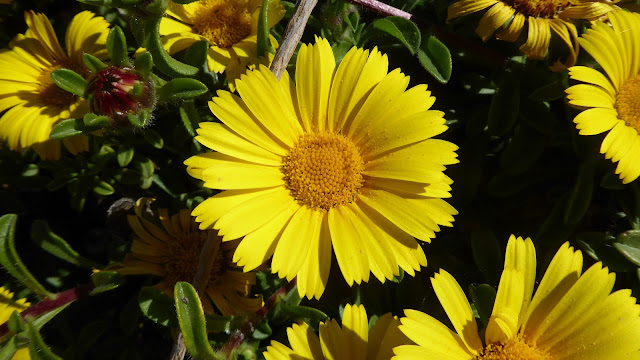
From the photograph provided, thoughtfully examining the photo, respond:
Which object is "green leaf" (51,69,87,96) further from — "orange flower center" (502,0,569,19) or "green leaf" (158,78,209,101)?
"orange flower center" (502,0,569,19)

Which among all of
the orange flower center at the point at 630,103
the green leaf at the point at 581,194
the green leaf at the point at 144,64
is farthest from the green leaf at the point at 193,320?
the orange flower center at the point at 630,103

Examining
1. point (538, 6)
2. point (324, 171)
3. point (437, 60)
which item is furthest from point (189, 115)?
point (538, 6)

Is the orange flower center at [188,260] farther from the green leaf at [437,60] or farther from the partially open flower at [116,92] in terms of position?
the green leaf at [437,60]

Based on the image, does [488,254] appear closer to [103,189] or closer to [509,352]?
[509,352]

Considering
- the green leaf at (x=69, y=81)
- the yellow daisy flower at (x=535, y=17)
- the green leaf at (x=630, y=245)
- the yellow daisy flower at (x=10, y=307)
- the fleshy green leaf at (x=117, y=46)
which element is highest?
the yellow daisy flower at (x=535, y=17)

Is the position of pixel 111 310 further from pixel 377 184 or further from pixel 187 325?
pixel 377 184

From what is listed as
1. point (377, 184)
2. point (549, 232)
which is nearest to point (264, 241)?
point (377, 184)

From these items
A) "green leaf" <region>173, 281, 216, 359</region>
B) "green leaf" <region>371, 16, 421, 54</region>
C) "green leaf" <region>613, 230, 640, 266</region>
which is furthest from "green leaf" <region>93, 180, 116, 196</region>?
"green leaf" <region>613, 230, 640, 266</region>
